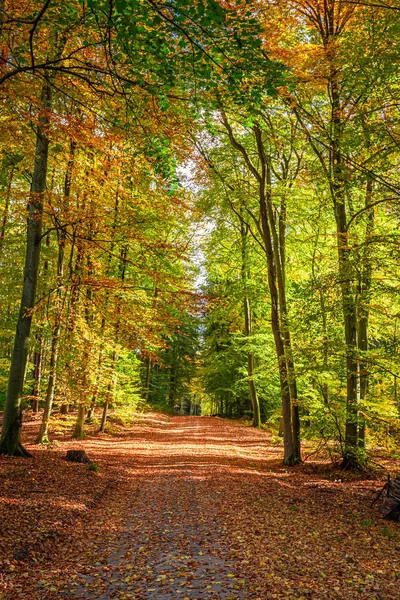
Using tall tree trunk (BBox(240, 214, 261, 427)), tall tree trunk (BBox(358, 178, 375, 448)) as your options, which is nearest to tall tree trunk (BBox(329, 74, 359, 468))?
tall tree trunk (BBox(358, 178, 375, 448))

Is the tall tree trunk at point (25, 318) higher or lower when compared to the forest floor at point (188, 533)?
higher

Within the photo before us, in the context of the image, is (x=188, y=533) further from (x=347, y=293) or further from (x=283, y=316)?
(x=283, y=316)

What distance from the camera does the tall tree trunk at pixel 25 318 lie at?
925 centimetres

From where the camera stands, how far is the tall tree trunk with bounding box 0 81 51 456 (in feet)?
30.4

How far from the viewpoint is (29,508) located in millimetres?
6406

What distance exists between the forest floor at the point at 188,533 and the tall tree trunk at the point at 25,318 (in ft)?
2.02

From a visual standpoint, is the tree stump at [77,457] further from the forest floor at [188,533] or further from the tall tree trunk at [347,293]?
the tall tree trunk at [347,293]

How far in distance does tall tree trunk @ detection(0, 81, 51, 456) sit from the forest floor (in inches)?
24.2

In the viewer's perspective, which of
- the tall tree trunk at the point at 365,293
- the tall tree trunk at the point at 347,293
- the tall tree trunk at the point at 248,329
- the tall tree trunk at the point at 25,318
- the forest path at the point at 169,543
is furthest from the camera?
the tall tree trunk at the point at 248,329

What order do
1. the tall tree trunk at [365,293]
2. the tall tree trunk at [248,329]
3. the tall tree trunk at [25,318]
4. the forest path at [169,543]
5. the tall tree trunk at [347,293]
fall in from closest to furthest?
the forest path at [169,543]
the tall tree trunk at [365,293]
the tall tree trunk at [25,318]
the tall tree trunk at [347,293]
the tall tree trunk at [248,329]

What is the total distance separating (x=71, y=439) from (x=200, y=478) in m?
6.53

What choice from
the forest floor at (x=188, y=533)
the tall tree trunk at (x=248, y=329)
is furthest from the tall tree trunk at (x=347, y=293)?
the tall tree trunk at (x=248, y=329)

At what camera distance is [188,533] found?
632cm

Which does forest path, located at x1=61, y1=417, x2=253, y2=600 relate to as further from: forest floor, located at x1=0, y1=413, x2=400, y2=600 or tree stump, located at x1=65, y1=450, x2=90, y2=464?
tree stump, located at x1=65, y1=450, x2=90, y2=464
